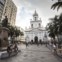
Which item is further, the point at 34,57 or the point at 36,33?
the point at 36,33

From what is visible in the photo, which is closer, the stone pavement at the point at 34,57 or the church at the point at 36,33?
the stone pavement at the point at 34,57

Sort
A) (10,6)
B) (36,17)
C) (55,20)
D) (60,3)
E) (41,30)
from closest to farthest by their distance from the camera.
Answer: (60,3) < (55,20) < (10,6) < (41,30) < (36,17)

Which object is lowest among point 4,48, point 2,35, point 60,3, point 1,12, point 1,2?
point 4,48

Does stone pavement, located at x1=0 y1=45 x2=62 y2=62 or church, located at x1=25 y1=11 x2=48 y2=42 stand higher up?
church, located at x1=25 y1=11 x2=48 y2=42

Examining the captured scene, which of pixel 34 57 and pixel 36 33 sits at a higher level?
pixel 36 33

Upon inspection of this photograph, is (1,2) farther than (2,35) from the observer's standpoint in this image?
Yes

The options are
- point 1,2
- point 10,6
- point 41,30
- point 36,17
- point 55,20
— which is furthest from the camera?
point 36,17

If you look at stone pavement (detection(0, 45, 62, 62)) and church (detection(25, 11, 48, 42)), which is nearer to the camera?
stone pavement (detection(0, 45, 62, 62))

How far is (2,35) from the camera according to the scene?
19188mm

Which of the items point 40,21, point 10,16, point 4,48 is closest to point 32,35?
point 40,21

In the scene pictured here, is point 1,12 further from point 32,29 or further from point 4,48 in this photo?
point 4,48

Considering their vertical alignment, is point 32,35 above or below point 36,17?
Result: below

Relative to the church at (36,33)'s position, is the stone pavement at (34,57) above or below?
below

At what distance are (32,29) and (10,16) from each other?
25335 mm
